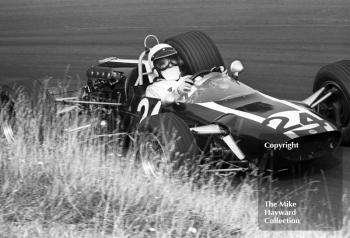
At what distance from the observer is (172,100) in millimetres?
8750

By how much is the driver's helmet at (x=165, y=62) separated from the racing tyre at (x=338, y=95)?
74.1 inches

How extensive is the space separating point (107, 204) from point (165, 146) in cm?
166

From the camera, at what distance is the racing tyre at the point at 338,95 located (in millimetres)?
8836

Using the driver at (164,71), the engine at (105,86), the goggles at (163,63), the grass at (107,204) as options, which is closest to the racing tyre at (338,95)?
the driver at (164,71)

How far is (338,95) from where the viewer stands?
9172mm

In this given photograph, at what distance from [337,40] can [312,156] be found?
22.9 ft

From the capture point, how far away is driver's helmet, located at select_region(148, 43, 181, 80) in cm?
949

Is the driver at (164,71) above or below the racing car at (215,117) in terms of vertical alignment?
above

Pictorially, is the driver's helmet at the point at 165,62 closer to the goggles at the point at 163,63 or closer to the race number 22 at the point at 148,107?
the goggles at the point at 163,63

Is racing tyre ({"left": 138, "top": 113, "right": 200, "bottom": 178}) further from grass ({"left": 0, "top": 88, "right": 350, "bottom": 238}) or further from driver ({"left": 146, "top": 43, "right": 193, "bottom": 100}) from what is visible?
driver ({"left": 146, "top": 43, "right": 193, "bottom": 100})

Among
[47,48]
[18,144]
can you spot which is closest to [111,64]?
[18,144]

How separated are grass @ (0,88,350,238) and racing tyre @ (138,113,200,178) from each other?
241mm

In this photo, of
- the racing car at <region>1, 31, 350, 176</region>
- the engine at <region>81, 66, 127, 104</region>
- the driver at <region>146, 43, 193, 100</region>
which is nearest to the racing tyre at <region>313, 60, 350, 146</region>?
the racing car at <region>1, 31, 350, 176</region>

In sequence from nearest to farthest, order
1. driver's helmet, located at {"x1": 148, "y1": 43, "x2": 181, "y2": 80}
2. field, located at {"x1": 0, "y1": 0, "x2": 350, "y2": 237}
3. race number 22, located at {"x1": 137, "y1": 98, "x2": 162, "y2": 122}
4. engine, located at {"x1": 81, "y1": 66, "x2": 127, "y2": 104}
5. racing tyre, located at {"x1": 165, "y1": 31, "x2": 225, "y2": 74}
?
field, located at {"x1": 0, "y1": 0, "x2": 350, "y2": 237} < race number 22, located at {"x1": 137, "y1": 98, "x2": 162, "y2": 122} < driver's helmet, located at {"x1": 148, "y1": 43, "x2": 181, "y2": 80} < racing tyre, located at {"x1": 165, "y1": 31, "x2": 225, "y2": 74} < engine, located at {"x1": 81, "y1": 66, "x2": 127, "y2": 104}
